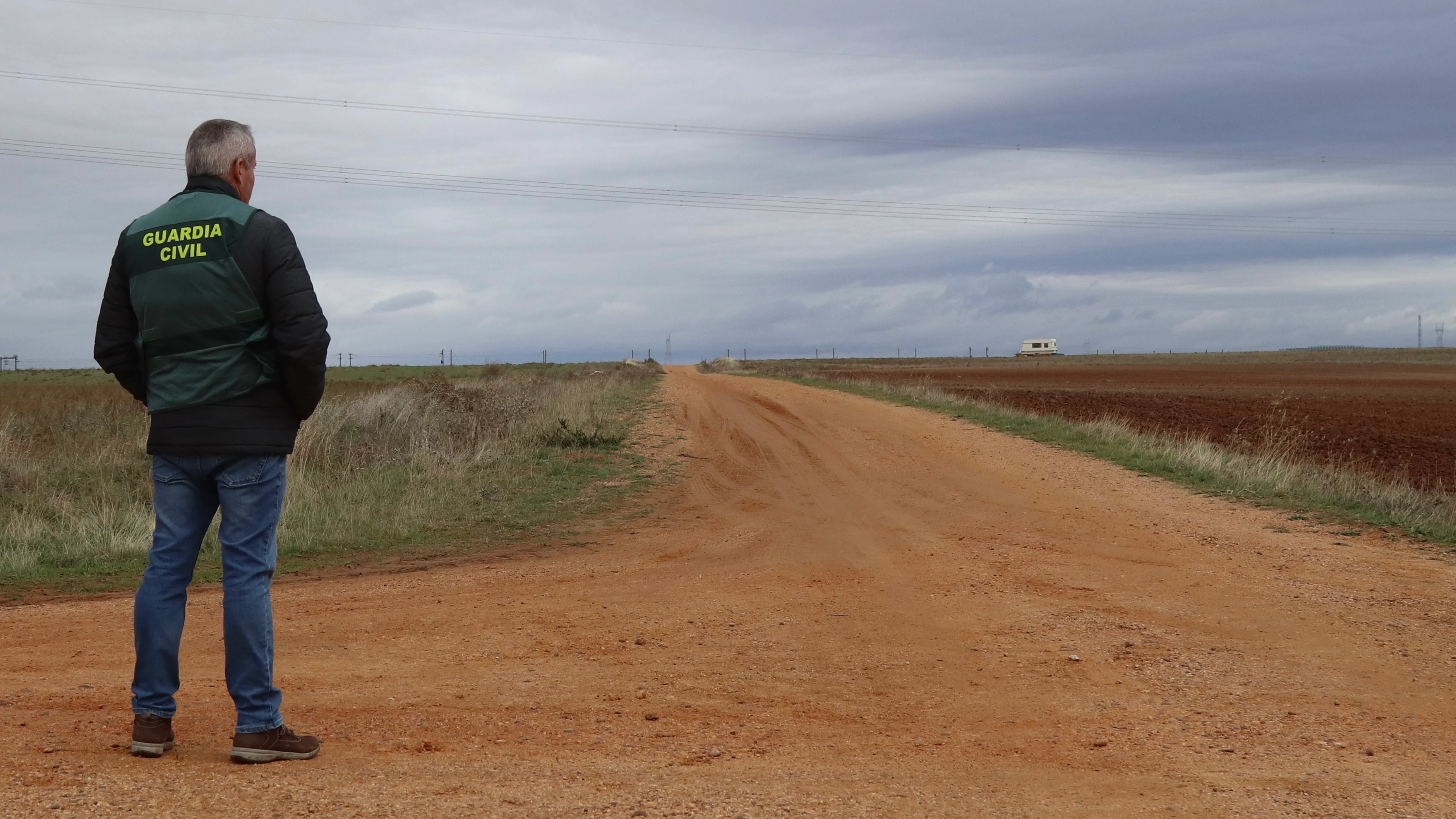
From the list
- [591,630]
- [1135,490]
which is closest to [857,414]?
[1135,490]

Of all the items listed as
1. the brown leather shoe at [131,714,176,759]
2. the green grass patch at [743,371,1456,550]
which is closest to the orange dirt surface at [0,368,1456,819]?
the brown leather shoe at [131,714,176,759]

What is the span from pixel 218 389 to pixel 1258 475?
42.5ft

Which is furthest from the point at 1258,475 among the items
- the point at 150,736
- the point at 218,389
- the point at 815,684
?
the point at 150,736

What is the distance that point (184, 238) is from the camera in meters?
3.94

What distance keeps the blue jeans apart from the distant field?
1458 cm

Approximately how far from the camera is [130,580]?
863 centimetres

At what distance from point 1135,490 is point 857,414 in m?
12.4

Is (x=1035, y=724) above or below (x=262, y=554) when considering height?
below

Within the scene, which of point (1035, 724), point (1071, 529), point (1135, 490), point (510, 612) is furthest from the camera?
point (1135, 490)

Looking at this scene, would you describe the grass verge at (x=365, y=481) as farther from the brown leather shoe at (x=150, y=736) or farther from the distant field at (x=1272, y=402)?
the distant field at (x=1272, y=402)

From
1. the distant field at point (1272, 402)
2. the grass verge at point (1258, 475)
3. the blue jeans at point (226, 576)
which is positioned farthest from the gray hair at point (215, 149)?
the distant field at point (1272, 402)

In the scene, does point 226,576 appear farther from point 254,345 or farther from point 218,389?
point 254,345

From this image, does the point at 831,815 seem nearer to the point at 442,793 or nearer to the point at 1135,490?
the point at 442,793

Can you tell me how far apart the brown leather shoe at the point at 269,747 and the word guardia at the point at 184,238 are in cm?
173
